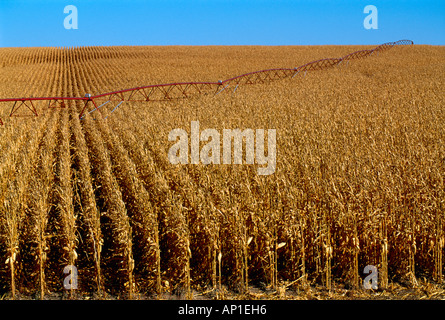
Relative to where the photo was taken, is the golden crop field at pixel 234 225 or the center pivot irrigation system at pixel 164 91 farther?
the center pivot irrigation system at pixel 164 91

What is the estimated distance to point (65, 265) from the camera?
186 inches

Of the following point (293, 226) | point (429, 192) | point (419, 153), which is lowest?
point (293, 226)

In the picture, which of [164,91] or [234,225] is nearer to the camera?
[234,225]

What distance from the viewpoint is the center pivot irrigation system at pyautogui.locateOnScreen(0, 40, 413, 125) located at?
62.2 feet

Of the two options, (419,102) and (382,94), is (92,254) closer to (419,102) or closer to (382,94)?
(419,102)

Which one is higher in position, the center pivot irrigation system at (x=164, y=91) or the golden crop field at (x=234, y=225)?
the center pivot irrigation system at (x=164, y=91)

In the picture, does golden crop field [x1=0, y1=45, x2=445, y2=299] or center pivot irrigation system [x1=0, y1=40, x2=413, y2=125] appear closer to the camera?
golden crop field [x1=0, y1=45, x2=445, y2=299]

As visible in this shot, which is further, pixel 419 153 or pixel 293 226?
pixel 419 153

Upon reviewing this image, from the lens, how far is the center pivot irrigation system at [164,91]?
1897 cm

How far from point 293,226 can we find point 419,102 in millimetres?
14271

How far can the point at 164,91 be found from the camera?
79.4 ft

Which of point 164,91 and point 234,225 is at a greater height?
point 164,91

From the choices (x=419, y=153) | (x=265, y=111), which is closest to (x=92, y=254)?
(x=419, y=153)

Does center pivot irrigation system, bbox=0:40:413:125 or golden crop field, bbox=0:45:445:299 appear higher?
center pivot irrigation system, bbox=0:40:413:125
